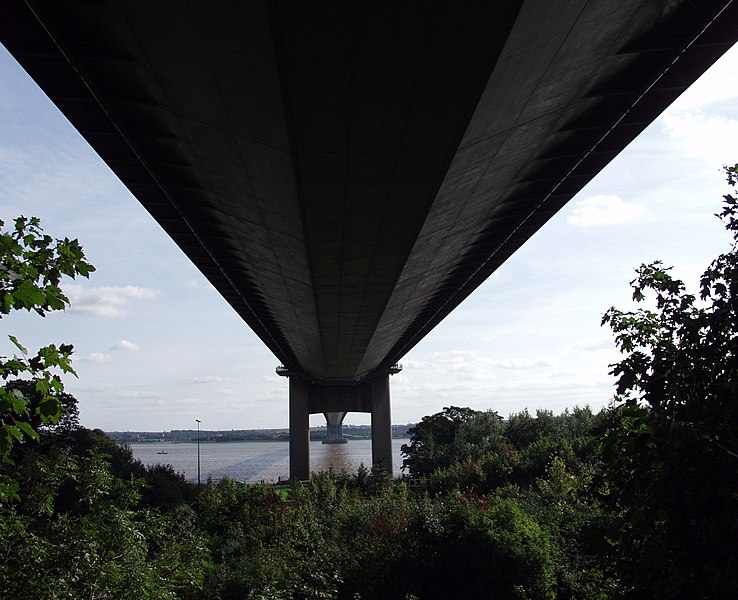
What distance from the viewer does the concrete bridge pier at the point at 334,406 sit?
6800cm

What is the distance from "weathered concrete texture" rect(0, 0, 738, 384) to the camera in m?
8.38

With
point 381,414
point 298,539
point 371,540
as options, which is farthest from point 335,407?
point 371,540

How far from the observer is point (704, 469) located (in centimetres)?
426

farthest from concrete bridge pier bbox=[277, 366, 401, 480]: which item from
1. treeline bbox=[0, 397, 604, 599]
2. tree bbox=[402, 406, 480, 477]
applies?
treeline bbox=[0, 397, 604, 599]

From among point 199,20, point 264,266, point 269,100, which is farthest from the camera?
point 264,266

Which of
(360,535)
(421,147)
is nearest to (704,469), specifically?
(421,147)

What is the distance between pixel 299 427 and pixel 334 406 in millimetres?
4912

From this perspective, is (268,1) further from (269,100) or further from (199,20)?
(269,100)

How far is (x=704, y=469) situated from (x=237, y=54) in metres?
7.36

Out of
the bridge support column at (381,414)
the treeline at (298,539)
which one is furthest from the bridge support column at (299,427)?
the treeline at (298,539)

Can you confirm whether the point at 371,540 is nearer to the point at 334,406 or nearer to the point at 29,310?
the point at 29,310

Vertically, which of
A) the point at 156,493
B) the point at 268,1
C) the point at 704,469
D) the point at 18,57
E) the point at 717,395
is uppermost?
the point at 18,57

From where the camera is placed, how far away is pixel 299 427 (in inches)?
2704

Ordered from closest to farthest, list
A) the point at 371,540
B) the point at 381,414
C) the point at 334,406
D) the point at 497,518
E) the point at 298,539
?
the point at 497,518 < the point at 371,540 < the point at 298,539 < the point at 381,414 < the point at 334,406
